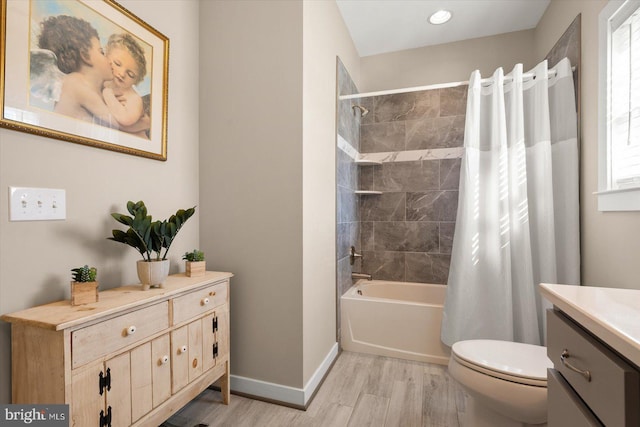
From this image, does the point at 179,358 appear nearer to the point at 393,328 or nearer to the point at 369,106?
the point at 393,328

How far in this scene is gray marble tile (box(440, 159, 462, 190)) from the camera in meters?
2.77

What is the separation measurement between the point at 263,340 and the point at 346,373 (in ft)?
2.30

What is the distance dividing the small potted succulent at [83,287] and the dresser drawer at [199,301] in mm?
309

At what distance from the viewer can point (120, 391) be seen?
42.9 inches

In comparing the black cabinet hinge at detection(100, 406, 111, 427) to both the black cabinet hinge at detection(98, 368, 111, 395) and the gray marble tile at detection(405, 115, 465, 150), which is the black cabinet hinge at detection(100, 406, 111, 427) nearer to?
the black cabinet hinge at detection(98, 368, 111, 395)

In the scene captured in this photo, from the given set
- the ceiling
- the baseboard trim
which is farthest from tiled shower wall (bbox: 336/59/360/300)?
the baseboard trim

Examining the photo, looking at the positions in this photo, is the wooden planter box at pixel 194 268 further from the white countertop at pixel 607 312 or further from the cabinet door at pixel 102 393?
the white countertop at pixel 607 312

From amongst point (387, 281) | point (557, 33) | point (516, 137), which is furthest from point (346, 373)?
point (557, 33)

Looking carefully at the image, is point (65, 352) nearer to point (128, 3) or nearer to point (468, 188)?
point (128, 3)

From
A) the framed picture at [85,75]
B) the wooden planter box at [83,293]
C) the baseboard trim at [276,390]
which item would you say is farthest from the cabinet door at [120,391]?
the framed picture at [85,75]

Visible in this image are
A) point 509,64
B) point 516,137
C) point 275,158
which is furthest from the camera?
point 509,64

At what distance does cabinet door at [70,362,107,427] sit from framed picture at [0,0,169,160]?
0.88 meters

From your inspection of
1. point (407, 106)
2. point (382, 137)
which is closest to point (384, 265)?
point (382, 137)

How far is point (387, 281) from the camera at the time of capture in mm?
2955
